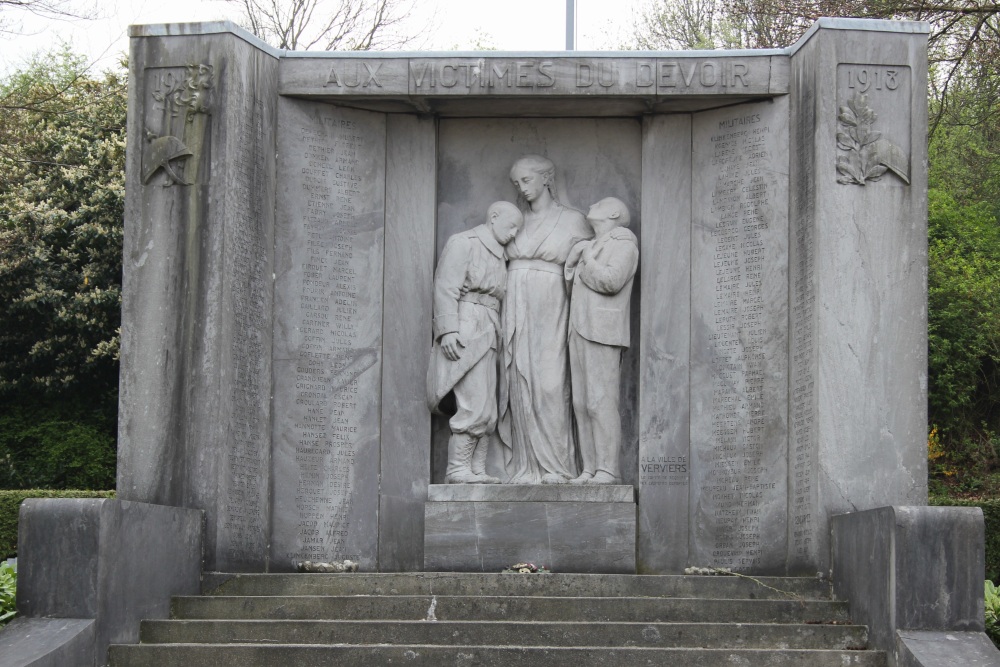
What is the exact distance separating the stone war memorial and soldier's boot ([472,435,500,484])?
3 centimetres

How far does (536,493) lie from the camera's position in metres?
12.6

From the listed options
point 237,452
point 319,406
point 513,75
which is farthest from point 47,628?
point 513,75

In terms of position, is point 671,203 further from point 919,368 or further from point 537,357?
point 919,368

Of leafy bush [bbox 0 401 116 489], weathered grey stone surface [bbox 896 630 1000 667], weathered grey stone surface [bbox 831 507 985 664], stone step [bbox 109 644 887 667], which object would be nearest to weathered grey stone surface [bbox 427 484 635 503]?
stone step [bbox 109 644 887 667]

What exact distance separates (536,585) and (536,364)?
231 cm

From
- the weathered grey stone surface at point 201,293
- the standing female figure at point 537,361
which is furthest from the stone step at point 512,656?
the standing female figure at point 537,361

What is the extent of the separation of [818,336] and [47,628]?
5817 millimetres

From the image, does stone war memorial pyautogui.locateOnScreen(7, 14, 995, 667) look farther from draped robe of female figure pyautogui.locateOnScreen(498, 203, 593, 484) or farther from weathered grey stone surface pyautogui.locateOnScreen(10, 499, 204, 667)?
weathered grey stone surface pyautogui.locateOnScreen(10, 499, 204, 667)

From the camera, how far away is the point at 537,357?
13.2 metres

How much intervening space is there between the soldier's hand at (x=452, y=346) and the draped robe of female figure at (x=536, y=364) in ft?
1.37

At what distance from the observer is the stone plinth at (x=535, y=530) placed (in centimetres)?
1248

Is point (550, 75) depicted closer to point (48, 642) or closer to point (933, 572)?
point (933, 572)

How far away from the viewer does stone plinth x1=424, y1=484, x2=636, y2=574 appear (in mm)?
12477

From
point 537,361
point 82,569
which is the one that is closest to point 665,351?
point 537,361
